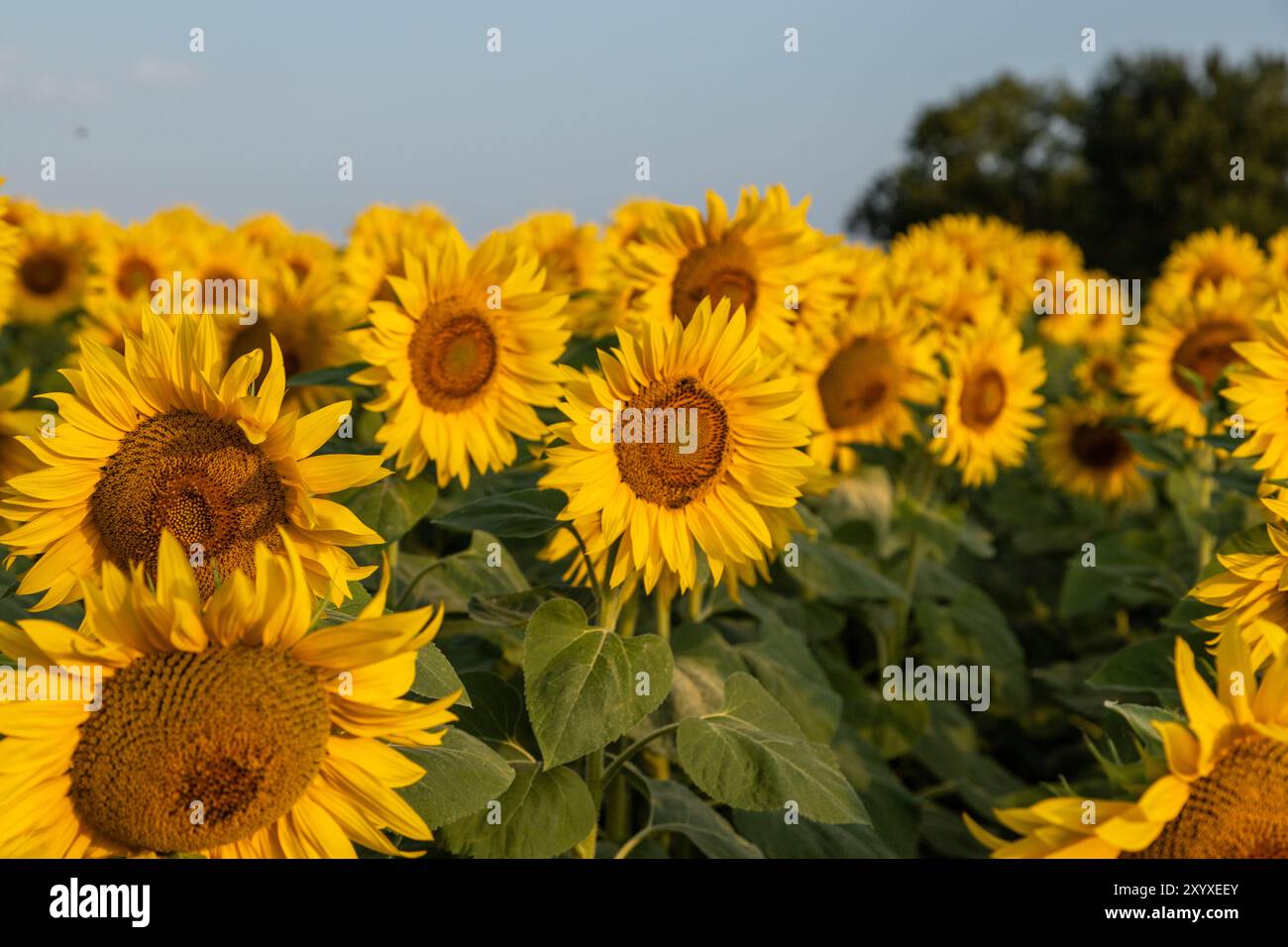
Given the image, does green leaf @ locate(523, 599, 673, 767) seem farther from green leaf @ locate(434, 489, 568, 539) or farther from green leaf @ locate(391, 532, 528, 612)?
green leaf @ locate(391, 532, 528, 612)

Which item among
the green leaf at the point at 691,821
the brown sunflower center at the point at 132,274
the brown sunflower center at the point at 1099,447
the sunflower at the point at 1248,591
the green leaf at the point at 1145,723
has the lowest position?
the green leaf at the point at 691,821

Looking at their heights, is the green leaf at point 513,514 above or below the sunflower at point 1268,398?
below

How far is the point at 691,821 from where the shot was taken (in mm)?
3242

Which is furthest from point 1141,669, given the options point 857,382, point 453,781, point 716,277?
point 857,382

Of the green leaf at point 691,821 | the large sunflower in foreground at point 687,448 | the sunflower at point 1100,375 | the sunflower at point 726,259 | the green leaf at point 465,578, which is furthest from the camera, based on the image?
the sunflower at point 1100,375

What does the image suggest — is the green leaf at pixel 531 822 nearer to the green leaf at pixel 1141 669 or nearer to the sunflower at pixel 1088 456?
the green leaf at pixel 1141 669

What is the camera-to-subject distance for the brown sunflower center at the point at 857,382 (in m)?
5.43

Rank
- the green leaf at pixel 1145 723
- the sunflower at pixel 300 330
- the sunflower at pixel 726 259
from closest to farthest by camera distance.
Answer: the green leaf at pixel 1145 723 < the sunflower at pixel 726 259 < the sunflower at pixel 300 330

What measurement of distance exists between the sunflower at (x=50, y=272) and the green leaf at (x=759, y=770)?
658 centimetres

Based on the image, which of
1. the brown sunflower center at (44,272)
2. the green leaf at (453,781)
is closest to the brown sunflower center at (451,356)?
the green leaf at (453,781)

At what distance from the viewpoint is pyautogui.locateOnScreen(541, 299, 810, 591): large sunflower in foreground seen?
2.84m

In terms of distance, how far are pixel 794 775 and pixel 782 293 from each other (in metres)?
2.29

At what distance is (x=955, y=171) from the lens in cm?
5059
